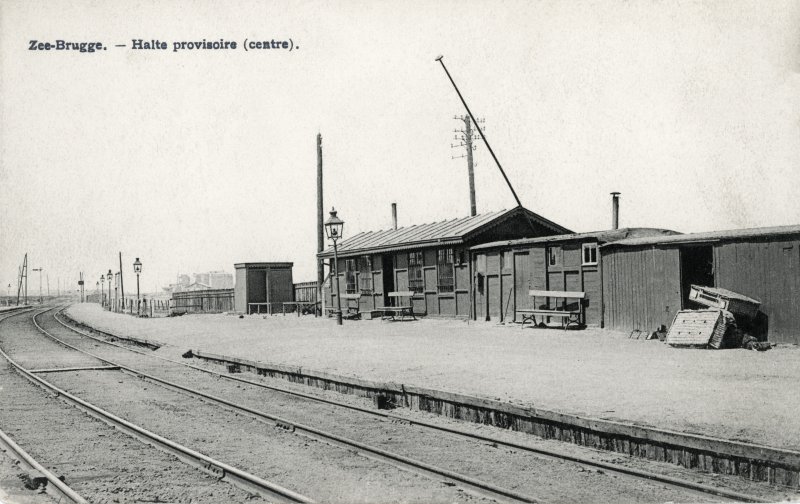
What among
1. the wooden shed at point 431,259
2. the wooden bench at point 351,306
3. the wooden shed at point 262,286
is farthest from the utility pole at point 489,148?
the wooden shed at point 262,286

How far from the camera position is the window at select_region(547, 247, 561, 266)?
61.0 ft

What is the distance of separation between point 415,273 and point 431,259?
3.84 feet

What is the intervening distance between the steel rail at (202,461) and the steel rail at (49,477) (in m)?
1.19

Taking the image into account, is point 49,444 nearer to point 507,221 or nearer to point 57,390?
point 57,390

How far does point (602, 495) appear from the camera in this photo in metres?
5.47

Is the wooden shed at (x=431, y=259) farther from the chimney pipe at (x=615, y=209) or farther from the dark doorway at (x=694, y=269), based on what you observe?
the dark doorway at (x=694, y=269)

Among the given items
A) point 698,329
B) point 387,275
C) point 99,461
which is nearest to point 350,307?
point 387,275

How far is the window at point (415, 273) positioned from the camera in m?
24.4

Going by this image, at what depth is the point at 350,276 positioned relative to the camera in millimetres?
28906

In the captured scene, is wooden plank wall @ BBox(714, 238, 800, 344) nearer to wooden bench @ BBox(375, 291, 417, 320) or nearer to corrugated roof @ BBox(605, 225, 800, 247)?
corrugated roof @ BBox(605, 225, 800, 247)

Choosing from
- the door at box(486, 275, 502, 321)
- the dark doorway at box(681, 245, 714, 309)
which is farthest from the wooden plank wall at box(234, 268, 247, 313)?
the dark doorway at box(681, 245, 714, 309)

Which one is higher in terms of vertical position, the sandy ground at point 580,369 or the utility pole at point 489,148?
the utility pole at point 489,148

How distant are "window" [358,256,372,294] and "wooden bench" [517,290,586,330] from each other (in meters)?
9.34

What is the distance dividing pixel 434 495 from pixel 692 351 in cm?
877
